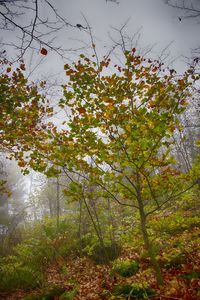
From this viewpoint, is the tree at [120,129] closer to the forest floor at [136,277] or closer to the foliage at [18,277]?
the forest floor at [136,277]

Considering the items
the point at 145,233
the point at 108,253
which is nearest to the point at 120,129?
the point at 145,233

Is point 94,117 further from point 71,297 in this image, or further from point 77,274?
point 77,274

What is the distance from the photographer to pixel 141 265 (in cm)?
650

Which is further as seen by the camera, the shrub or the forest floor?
the shrub

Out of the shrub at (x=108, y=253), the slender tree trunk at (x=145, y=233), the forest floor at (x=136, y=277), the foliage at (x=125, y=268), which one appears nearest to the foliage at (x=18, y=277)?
the forest floor at (x=136, y=277)

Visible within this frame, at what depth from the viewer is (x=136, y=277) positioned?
5.47 meters

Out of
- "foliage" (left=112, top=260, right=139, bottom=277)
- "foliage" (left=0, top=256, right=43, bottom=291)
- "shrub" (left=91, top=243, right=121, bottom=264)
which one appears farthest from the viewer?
"shrub" (left=91, top=243, right=121, bottom=264)

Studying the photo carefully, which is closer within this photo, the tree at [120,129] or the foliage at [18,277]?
the tree at [120,129]

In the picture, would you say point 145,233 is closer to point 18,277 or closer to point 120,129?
point 120,129

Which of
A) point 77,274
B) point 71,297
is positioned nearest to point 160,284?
point 71,297

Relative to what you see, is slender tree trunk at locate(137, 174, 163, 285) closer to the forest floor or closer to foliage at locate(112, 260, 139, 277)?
the forest floor

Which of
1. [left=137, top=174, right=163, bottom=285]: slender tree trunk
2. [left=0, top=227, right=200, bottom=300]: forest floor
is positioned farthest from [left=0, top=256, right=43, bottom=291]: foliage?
[left=137, top=174, right=163, bottom=285]: slender tree trunk

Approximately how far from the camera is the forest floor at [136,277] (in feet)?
13.5

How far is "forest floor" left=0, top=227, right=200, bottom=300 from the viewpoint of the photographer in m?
4.13
